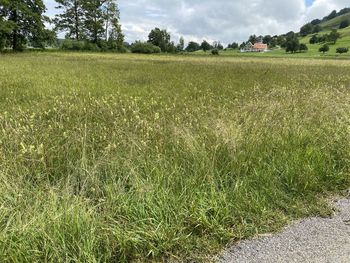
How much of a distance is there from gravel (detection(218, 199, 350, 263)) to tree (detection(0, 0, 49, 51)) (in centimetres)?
5452

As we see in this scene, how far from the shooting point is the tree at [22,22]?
167 feet

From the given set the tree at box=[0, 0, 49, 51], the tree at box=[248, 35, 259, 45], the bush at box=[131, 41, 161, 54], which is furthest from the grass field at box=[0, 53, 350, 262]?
the tree at box=[248, 35, 259, 45]

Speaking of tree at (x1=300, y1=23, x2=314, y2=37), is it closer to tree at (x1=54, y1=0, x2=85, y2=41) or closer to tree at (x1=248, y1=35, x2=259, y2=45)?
tree at (x1=248, y1=35, x2=259, y2=45)

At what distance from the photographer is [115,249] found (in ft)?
8.99

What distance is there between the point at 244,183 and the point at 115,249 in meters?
1.76

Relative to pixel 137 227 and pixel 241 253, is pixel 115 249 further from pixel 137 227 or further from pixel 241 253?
pixel 241 253

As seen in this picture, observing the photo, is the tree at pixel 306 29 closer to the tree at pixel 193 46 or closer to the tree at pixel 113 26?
the tree at pixel 193 46

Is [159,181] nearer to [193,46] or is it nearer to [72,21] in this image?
[72,21]

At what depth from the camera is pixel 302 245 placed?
2.91 meters

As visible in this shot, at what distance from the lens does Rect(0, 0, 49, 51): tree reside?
5093cm

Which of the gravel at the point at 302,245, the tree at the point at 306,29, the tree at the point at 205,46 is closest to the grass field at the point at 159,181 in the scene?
the gravel at the point at 302,245

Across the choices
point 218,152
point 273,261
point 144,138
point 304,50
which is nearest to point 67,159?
point 144,138

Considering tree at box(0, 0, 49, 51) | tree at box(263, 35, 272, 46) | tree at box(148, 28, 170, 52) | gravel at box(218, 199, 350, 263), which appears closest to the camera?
gravel at box(218, 199, 350, 263)

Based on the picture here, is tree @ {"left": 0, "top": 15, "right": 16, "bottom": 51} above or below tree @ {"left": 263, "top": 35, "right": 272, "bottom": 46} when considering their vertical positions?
below
